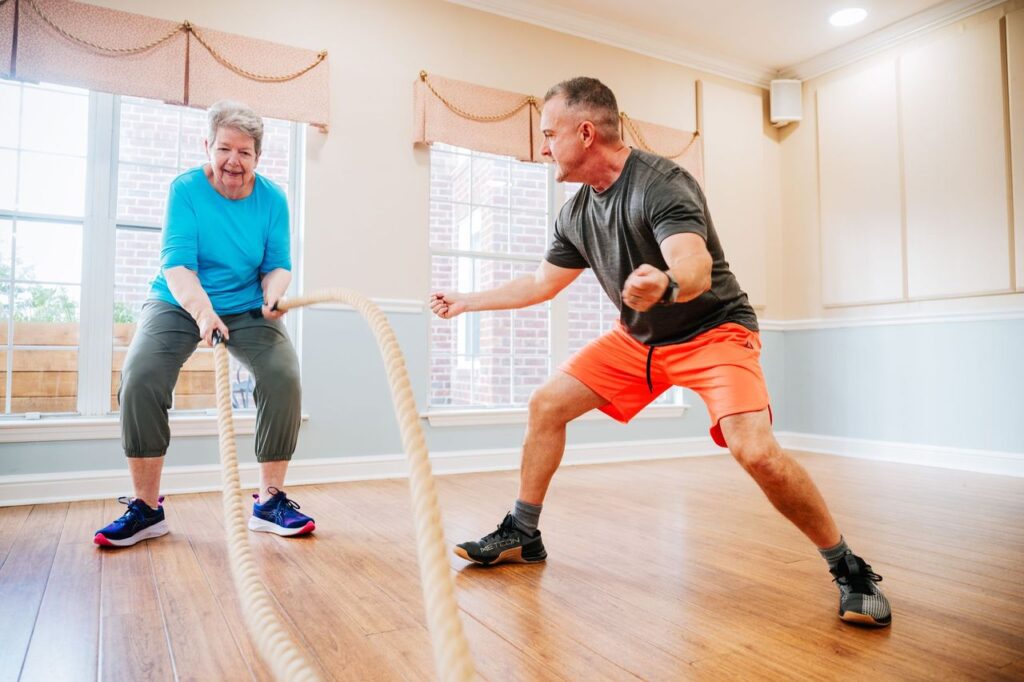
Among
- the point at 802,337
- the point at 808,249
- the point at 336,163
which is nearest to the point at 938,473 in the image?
the point at 802,337

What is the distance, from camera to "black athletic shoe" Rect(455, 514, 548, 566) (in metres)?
1.91

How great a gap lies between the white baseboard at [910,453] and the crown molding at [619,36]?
2.89m

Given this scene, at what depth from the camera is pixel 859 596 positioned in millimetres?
1516

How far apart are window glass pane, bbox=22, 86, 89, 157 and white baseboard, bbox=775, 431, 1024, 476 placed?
5.05 m

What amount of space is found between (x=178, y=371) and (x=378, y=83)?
7.61 ft

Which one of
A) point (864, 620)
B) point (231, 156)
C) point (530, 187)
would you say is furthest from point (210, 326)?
point (530, 187)

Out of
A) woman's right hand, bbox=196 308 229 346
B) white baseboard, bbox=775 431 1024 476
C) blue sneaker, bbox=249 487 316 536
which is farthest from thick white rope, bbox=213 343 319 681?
white baseboard, bbox=775 431 1024 476

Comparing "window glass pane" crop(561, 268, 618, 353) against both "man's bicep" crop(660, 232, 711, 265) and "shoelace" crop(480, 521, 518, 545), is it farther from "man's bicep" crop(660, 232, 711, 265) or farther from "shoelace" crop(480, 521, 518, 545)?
"man's bicep" crop(660, 232, 711, 265)

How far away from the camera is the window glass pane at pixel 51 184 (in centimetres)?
314

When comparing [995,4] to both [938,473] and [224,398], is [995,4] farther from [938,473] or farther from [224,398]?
[224,398]

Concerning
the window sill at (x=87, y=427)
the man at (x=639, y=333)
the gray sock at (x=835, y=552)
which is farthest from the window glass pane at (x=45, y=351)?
the gray sock at (x=835, y=552)

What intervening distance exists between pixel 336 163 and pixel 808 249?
3.64 m

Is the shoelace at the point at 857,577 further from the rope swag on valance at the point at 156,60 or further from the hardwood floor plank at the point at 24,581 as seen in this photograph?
the rope swag on valance at the point at 156,60

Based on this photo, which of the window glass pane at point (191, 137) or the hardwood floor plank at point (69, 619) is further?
the window glass pane at point (191, 137)
